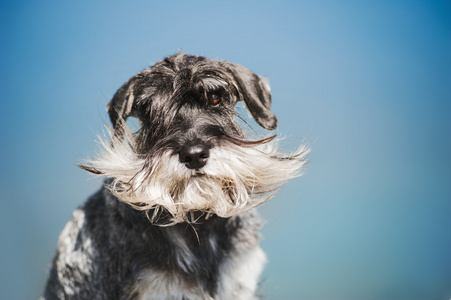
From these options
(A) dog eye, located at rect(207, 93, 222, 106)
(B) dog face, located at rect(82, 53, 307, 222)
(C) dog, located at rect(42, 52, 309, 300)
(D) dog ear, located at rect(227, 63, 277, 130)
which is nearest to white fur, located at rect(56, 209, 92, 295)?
(C) dog, located at rect(42, 52, 309, 300)

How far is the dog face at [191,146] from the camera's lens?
201 cm

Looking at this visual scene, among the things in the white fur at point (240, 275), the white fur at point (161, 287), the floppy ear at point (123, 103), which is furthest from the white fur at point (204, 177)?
the white fur at point (240, 275)

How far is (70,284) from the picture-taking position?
106 inches

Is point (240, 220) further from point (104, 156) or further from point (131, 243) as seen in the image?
point (104, 156)

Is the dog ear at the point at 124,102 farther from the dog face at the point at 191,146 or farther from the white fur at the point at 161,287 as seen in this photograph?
the white fur at the point at 161,287

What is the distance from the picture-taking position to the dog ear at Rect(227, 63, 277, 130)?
237cm

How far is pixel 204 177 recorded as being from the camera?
2.00 meters

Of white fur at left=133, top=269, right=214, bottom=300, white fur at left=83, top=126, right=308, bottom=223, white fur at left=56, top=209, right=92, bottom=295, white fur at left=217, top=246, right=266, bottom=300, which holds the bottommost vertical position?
white fur at left=56, top=209, right=92, bottom=295

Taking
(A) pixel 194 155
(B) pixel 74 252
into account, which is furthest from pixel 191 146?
(B) pixel 74 252

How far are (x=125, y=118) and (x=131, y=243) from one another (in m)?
0.72

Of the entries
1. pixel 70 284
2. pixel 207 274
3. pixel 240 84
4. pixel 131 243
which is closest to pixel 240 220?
pixel 207 274

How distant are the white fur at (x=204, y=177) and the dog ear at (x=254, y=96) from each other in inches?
6.2

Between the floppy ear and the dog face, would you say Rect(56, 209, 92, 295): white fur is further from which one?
the floppy ear

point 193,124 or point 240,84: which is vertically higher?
point 240,84
